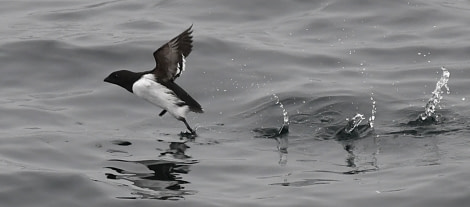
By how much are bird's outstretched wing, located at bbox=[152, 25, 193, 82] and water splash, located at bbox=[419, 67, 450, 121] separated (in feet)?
9.22

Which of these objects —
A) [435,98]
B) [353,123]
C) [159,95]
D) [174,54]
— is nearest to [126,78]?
[159,95]

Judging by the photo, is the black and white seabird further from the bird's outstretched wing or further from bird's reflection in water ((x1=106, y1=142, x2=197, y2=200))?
bird's reflection in water ((x1=106, y1=142, x2=197, y2=200))

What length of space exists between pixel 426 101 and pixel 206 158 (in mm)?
3433

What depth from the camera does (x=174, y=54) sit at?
41.6 feet

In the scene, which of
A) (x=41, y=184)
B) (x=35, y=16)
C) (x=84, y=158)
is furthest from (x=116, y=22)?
(x=41, y=184)

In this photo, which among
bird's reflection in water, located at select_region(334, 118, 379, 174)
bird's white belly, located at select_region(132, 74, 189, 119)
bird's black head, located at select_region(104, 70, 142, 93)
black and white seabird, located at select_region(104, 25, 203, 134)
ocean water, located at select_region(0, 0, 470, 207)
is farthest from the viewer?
bird's black head, located at select_region(104, 70, 142, 93)

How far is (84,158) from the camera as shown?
12141 mm

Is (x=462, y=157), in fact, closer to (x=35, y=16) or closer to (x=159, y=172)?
(x=159, y=172)

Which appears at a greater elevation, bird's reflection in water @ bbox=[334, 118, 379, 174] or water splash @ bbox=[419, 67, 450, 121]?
water splash @ bbox=[419, 67, 450, 121]

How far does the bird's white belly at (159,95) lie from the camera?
13.1 meters

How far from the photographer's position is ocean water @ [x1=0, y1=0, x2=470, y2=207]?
36.0ft

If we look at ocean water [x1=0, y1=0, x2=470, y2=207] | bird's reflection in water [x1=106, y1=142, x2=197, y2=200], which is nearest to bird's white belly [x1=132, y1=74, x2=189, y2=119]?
ocean water [x1=0, y1=0, x2=470, y2=207]

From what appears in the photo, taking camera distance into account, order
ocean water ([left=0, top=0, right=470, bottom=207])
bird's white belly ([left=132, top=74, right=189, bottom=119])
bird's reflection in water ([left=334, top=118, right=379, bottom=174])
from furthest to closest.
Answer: bird's white belly ([left=132, top=74, right=189, bottom=119]) < bird's reflection in water ([left=334, top=118, right=379, bottom=174]) < ocean water ([left=0, top=0, right=470, bottom=207])

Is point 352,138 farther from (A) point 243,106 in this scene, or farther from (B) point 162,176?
(B) point 162,176
